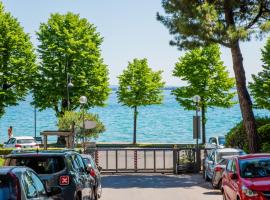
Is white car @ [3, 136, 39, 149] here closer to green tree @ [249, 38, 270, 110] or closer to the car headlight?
green tree @ [249, 38, 270, 110]

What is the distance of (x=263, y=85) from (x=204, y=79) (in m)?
9.00

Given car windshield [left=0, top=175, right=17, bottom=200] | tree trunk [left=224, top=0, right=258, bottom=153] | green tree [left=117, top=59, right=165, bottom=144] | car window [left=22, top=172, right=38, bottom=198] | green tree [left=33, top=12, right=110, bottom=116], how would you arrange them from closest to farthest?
car windshield [left=0, top=175, right=17, bottom=200], car window [left=22, top=172, right=38, bottom=198], tree trunk [left=224, top=0, right=258, bottom=153], green tree [left=33, top=12, right=110, bottom=116], green tree [left=117, top=59, right=165, bottom=144]

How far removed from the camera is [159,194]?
2195 centimetres

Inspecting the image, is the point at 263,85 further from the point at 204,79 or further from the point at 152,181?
the point at 152,181

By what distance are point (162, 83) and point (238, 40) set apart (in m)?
44.0

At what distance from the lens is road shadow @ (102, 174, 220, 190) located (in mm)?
25859

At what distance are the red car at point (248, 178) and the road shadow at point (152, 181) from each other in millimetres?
9307

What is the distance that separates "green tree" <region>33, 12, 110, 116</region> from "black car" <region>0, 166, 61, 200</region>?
51.4 m

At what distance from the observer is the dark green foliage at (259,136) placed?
97.9 feet

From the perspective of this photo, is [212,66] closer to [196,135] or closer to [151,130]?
[196,135]

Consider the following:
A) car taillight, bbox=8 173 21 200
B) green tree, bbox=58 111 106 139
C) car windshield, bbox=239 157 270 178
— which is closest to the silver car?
car windshield, bbox=239 157 270 178

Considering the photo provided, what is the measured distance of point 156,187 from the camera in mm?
25141

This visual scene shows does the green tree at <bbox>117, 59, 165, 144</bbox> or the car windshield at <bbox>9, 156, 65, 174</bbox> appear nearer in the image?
the car windshield at <bbox>9, 156, 65, 174</bbox>

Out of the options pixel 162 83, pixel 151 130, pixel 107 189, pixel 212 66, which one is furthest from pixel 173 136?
pixel 107 189
